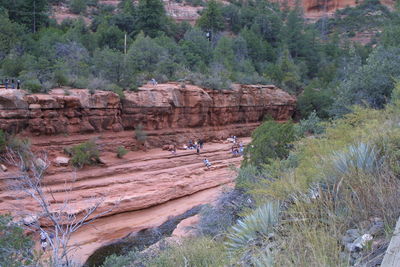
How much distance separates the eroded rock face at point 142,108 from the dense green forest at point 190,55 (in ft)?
3.47

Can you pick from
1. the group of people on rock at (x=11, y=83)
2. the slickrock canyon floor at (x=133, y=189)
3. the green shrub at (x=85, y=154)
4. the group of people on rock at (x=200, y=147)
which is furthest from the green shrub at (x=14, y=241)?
the group of people on rock at (x=200, y=147)

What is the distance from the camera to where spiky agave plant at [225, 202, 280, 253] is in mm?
3690

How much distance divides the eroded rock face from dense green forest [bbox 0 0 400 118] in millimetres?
1057

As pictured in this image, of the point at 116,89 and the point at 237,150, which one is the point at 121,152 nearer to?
the point at 116,89

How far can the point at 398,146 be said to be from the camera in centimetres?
426

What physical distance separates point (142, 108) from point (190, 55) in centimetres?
1095

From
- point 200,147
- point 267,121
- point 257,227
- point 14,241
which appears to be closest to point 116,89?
point 200,147

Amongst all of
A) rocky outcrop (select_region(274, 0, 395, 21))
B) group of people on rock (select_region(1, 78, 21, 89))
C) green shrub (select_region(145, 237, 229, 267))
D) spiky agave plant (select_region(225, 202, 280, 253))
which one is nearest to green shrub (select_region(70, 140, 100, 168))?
group of people on rock (select_region(1, 78, 21, 89))

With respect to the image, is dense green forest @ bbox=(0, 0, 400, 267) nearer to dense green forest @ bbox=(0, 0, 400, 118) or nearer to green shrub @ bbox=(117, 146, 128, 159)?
dense green forest @ bbox=(0, 0, 400, 118)

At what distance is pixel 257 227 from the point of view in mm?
3814

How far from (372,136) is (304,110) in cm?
2930

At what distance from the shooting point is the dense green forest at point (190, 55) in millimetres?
19703

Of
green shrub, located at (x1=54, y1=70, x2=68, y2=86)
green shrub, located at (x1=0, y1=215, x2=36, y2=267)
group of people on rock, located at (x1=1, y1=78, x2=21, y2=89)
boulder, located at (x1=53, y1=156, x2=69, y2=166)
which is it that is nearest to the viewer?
green shrub, located at (x1=0, y1=215, x2=36, y2=267)

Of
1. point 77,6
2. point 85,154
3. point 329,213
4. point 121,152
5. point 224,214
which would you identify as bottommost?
point 121,152
